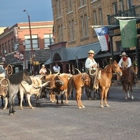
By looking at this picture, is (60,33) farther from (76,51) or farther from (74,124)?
(74,124)

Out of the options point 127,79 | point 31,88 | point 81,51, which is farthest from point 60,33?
point 31,88

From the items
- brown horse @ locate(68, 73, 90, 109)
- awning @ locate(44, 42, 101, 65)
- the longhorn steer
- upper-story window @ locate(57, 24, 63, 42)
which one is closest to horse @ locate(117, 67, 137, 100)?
brown horse @ locate(68, 73, 90, 109)

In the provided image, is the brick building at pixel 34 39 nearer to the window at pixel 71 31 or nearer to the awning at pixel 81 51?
the window at pixel 71 31

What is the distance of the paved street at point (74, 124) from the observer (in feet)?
31.2

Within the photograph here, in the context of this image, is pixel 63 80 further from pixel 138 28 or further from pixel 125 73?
pixel 138 28

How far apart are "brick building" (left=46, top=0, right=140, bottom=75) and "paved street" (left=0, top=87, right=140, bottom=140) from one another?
17143 millimetres

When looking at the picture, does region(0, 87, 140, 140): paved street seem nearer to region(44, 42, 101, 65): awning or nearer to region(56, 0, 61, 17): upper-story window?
region(44, 42, 101, 65): awning

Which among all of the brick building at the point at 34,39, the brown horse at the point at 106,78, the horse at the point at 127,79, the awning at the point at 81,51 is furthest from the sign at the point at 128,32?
the brick building at the point at 34,39

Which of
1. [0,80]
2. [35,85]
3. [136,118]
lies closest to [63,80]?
[35,85]

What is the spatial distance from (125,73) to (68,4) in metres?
28.4

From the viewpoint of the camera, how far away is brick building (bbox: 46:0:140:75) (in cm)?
3508

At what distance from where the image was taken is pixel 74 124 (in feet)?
37.4

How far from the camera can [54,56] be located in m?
47.3

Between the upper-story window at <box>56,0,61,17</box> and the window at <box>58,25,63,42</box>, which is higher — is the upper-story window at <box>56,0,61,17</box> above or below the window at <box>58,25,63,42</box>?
above
